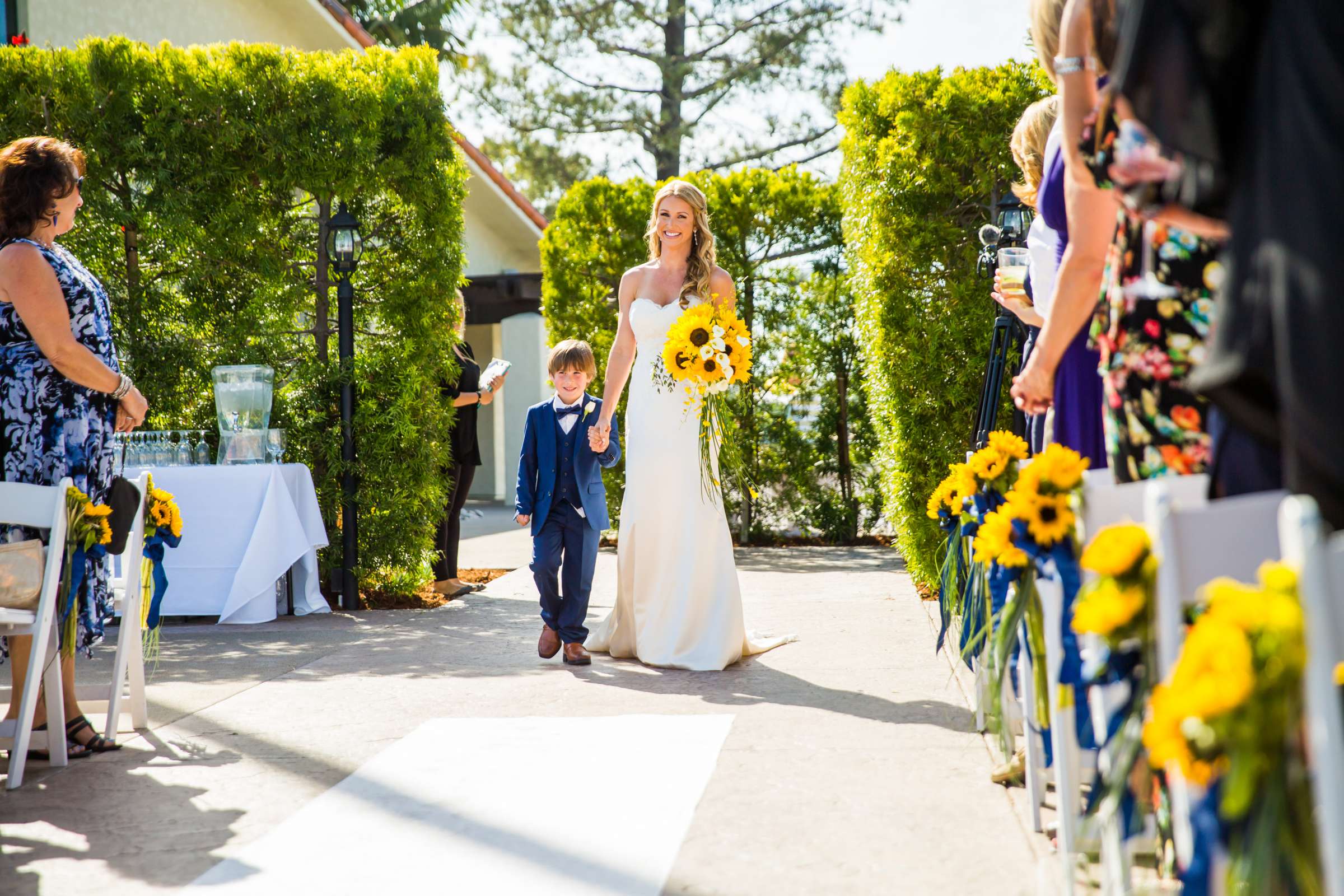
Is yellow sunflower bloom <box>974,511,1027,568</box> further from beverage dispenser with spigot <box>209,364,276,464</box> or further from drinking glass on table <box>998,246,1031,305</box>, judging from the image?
beverage dispenser with spigot <box>209,364,276,464</box>

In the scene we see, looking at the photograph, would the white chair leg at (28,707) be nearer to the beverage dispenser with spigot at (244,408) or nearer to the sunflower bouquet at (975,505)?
the sunflower bouquet at (975,505)

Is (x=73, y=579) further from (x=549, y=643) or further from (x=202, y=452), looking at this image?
(x=202, y=452)

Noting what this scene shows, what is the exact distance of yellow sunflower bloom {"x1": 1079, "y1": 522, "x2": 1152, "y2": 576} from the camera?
5.16 ft

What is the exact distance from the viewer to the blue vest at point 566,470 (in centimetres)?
542

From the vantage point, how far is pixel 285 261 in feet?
24.8

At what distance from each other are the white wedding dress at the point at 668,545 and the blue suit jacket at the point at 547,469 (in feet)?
0.44

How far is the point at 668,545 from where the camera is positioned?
5.29 m

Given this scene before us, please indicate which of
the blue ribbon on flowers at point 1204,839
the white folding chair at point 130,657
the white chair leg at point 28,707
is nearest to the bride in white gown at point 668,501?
the white folding chair at point 130,657

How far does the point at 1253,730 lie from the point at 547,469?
14.4ft

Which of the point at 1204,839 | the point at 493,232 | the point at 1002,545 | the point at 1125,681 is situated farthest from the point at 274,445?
the point at 493,232

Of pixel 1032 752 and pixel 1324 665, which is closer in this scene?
pixel 1324 665

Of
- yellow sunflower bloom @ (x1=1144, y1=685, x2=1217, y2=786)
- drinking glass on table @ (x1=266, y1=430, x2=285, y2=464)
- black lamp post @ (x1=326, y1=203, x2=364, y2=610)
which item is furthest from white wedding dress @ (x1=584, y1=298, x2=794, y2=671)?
yellow sunflower bloom @ (x1=1144, y1=685, x2=1217, y2=786)

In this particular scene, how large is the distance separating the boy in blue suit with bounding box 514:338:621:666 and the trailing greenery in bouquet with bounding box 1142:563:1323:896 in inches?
165

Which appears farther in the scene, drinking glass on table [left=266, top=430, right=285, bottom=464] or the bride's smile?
drinking glass on table [left=266, top=430, right=285, bottom=464]
